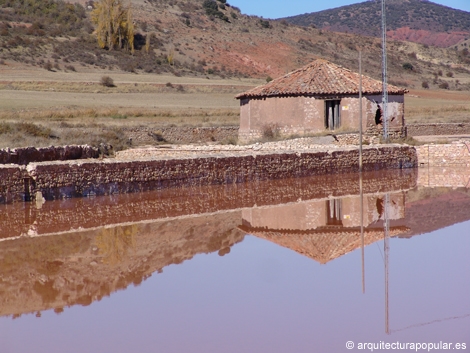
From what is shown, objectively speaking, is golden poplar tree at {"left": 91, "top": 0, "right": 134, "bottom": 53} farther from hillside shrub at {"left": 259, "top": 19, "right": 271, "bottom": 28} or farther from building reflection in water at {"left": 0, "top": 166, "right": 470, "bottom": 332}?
building reflection in water at {"left": 0, "top": 166, "right": 470, "bottom": 332}

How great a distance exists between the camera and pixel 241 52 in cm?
7431

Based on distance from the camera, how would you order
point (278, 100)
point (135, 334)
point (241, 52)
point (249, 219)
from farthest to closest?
point (241, 52), point (278, 100), point (249, 219), point (135, 334)

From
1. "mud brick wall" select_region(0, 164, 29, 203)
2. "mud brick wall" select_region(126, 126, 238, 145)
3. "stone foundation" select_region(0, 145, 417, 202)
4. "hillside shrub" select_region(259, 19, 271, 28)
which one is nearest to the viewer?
"mud brick wall" select_region(0, 164, 29, 203)

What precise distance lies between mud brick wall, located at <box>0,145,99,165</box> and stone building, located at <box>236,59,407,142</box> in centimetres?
752

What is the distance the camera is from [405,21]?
13188cm

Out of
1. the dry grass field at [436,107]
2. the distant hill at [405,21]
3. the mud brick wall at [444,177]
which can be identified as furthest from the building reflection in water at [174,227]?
the distant hill at [405,21]

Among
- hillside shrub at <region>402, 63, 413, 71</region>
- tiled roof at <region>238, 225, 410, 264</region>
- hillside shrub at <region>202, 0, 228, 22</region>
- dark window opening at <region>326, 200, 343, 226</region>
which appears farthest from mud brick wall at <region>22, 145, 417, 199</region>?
hillside shrub at <region>202, 0, 228, 22</region>

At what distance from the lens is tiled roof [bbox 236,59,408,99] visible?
2870cm

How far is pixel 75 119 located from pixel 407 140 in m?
16.9

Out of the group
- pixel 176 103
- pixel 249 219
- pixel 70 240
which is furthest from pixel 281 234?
pixel 176 103

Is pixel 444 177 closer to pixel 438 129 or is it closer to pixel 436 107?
pixel 438 129

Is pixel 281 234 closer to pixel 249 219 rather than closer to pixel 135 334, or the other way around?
pixel 249 219

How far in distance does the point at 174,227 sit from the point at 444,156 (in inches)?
500

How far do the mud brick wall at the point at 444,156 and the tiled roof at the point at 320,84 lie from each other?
4.98 meters
